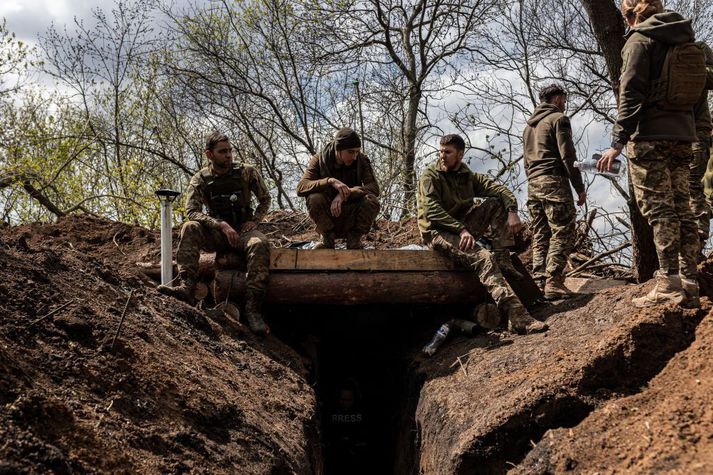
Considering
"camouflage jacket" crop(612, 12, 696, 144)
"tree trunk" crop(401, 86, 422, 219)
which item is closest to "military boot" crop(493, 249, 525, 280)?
"camouflage jacket" crop(612, 12, 696, 144)

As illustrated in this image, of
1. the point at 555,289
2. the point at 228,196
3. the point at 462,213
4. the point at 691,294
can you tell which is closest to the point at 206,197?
the point at 228,196

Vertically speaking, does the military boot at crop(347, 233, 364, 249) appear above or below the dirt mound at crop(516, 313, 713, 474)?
above

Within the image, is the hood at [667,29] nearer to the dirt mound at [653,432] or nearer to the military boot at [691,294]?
the military boot at [691,294]

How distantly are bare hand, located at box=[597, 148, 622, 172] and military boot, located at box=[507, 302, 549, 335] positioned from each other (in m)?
1.64

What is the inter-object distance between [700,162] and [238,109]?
11.5 meters

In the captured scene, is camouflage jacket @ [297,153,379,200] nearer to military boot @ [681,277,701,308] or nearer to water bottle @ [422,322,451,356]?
water bottle @ [422,322,451,356]

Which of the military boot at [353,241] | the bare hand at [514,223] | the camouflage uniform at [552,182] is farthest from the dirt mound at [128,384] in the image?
the camouflage uniform at [552,182]

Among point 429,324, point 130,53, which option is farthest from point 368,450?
point 130,53

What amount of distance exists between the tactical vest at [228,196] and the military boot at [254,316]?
0.89 meters

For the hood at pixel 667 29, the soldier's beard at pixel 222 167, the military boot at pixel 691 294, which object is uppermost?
the soldier's beard at pixel 222 167

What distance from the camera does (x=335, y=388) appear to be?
8.20 metres

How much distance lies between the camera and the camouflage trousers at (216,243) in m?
6.43

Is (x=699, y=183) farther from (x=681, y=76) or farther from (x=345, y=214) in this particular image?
(x=345, y=214)

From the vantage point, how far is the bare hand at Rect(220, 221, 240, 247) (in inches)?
254
